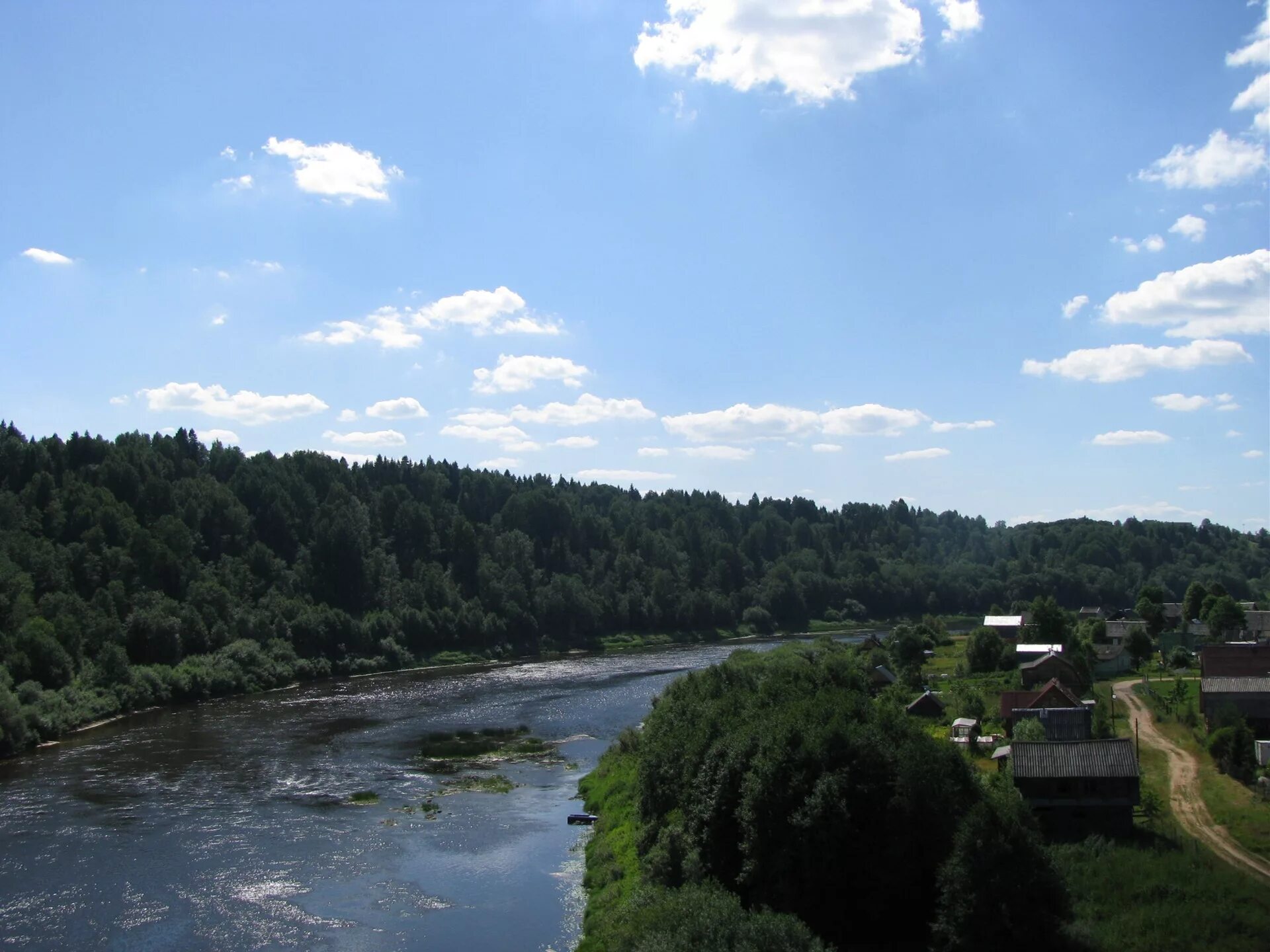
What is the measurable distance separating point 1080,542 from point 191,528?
476 feet

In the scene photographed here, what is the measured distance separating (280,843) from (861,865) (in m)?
19.8

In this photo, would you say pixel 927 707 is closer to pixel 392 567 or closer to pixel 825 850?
pixel 825 850

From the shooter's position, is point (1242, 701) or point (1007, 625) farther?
point (1007, 625)

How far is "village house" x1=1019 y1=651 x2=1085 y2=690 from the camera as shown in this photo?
55.0 meters

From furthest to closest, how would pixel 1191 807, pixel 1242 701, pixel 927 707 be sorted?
pixel 927 707, pixel 1242 701, pixel 1191 807

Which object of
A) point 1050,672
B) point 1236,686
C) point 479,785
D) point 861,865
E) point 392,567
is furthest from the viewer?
point 392,567

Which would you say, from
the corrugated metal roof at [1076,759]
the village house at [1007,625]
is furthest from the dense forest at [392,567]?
the corrugated metal roof at [1076,759]

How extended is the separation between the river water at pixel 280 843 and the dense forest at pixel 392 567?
33.5 ft

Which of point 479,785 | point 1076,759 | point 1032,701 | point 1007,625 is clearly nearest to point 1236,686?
point 1032,701

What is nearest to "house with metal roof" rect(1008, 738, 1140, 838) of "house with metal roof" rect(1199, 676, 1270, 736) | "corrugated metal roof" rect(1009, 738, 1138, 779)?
"corrugated metal roof" rect(1009, 738, 1138, 779)

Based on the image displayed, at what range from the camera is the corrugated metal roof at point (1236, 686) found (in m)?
42.6

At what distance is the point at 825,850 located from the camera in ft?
83.3

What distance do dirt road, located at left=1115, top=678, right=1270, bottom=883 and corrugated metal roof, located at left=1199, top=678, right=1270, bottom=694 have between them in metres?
2.82

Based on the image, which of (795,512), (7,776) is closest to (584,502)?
(795,512)
